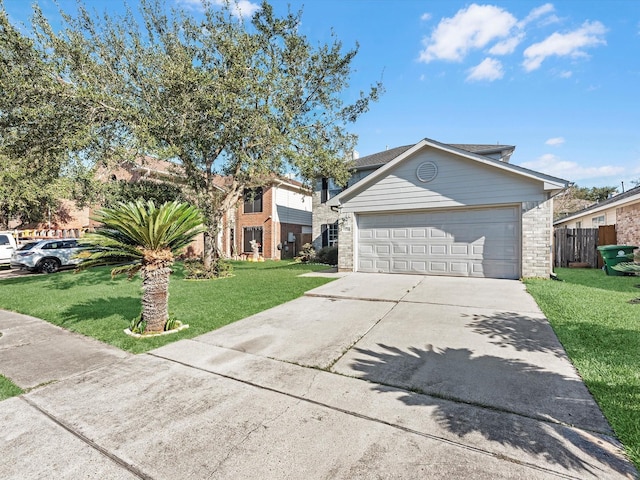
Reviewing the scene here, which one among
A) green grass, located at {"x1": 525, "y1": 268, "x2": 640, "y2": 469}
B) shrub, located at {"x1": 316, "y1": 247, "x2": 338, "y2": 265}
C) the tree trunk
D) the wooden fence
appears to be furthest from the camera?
shrub, located at {"x1": 316, "y1": 247, "x2": 338, "y2": 265}

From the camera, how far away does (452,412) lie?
2.62 metres

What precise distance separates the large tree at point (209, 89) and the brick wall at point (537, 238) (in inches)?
274

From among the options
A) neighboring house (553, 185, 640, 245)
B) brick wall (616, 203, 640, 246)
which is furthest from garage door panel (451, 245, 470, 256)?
neighboring house (553, 185, 640, 245)

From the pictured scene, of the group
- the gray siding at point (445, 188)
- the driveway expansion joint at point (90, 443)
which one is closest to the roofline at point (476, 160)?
the gray siding at point (445, 188)

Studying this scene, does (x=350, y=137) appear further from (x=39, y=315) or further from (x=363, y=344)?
(x=39, y=315)

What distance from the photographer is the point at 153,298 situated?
16.5ft

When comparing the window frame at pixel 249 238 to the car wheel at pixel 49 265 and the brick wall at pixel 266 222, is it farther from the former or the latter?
the car wheel at pixel 49 265

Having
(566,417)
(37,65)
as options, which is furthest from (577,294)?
(37,65)

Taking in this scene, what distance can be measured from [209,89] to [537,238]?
1137 centimetres

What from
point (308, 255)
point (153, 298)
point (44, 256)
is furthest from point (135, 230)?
point (44, 256)

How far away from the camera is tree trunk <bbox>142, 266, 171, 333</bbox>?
5008 millimetres

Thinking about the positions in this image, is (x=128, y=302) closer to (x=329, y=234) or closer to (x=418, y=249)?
(x=418, y=249)

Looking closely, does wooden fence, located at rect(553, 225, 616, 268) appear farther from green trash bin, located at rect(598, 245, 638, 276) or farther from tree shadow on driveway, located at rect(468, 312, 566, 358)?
tree shadow on driveway, located at rect(468, 312, 566, 358)

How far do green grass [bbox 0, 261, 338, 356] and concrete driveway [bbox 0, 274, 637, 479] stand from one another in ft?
2.59
